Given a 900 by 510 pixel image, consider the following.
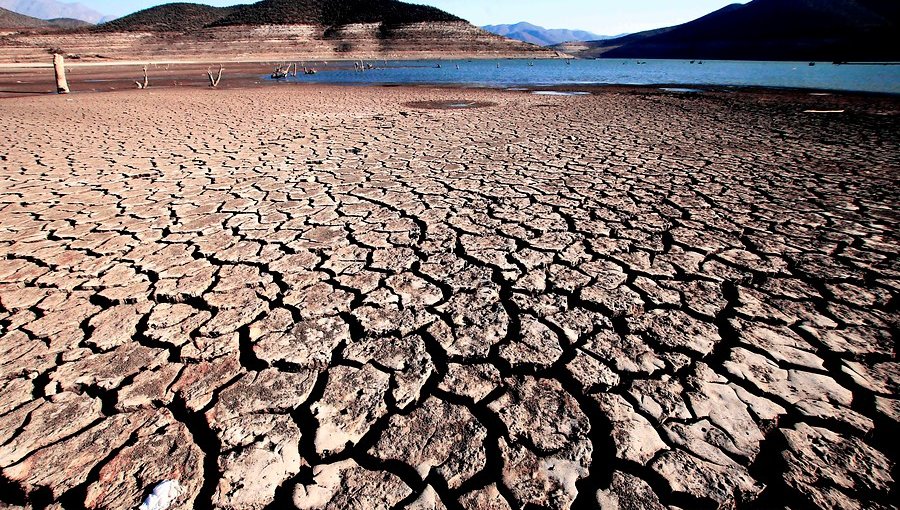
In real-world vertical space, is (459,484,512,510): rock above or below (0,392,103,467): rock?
below

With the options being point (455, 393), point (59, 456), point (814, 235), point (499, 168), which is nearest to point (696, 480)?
point (455, 393)

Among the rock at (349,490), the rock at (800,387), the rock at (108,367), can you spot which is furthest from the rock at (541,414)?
the rock at (108,367)

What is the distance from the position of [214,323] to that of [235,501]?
105cm

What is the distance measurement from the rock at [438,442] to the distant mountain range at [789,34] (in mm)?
75634

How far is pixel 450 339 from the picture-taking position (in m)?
1.93

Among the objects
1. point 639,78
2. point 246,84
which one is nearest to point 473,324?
point 246,84

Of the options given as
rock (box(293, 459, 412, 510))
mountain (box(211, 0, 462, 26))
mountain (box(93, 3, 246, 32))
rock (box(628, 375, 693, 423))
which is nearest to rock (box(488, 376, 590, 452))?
rock (box(628, 375, 693, 423))

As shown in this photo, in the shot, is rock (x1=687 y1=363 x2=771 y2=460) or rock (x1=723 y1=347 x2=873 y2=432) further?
rock (x1=723 y1=347 x2=873 y2=432)

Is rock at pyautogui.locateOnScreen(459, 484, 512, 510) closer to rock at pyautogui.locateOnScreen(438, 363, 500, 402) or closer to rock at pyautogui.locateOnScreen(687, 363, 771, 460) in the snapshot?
rock at pyautogui.locateOnScreen(438, 363, 500, 402)

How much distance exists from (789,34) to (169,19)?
115m

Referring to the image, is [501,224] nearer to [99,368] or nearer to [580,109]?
[99,368]

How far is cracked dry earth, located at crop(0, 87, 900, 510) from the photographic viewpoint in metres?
1.29

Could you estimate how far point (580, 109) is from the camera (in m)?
9.96

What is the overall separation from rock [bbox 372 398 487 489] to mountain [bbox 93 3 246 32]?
80847mm
